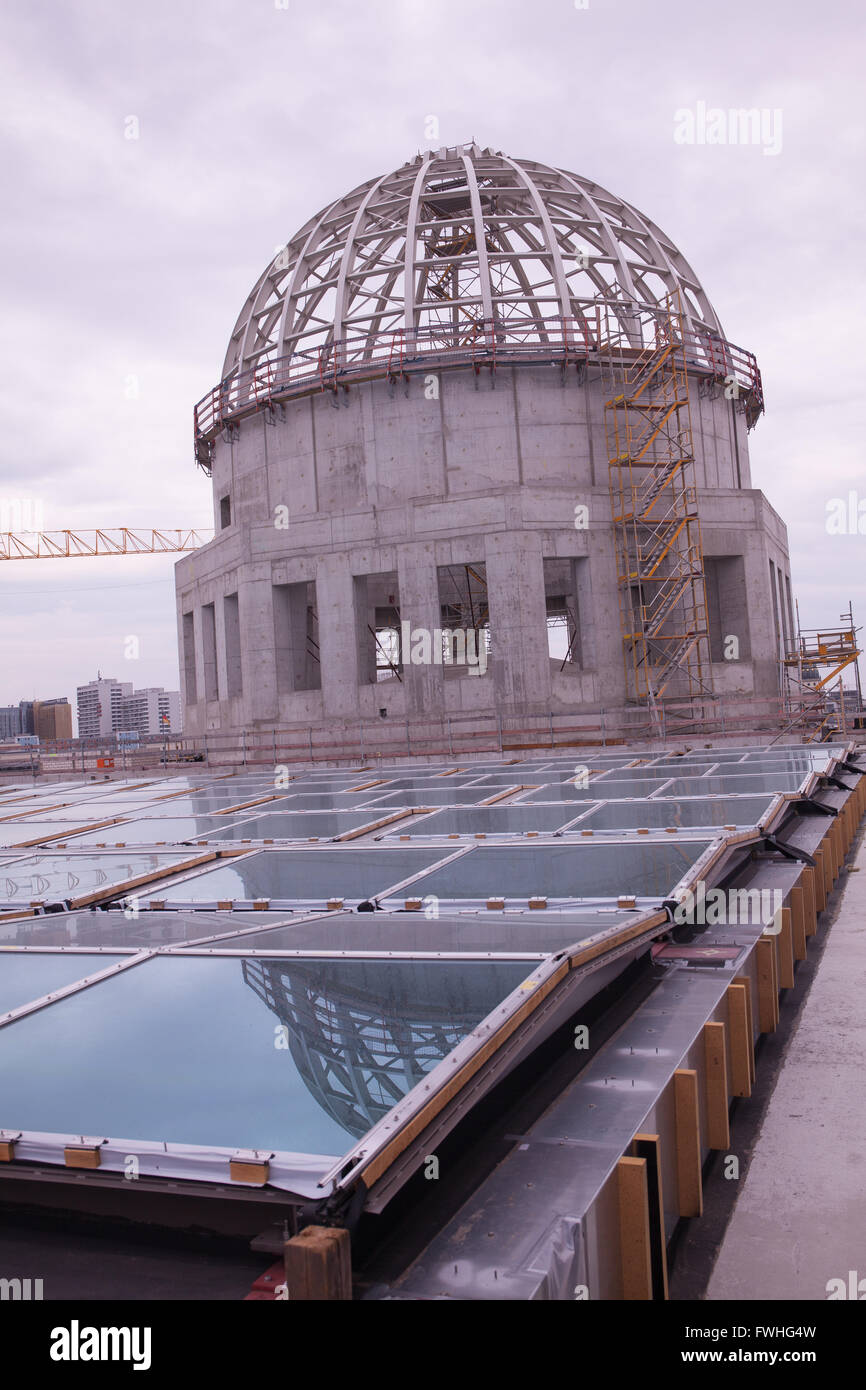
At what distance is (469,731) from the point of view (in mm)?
30109

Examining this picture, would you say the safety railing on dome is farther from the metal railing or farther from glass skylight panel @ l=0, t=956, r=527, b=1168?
glass skylight panel @ l=0, t=956, r=527, b=1168

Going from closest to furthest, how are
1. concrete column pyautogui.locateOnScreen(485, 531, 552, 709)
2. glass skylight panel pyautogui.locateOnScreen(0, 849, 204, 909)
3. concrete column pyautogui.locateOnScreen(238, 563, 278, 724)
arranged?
glass skylight panel pyautogui.locateOnScreen(0, 849, 204, 909), concrete column pyautogui.locateOnScreen(485, 531, 552, 709), concrete column pyautogui.locateOnScreen(238, 563, 278, 724)

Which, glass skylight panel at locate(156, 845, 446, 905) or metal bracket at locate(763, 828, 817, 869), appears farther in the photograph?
metal bracket at locate(763, 828, 817, 869)

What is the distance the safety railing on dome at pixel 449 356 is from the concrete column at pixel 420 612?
18.8 ft

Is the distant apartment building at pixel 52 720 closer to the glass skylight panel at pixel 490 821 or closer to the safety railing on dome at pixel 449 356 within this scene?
the safety railing on dome at pixel 449 356

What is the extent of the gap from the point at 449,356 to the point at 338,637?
29.6ft

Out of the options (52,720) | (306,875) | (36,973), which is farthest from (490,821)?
(52,720)

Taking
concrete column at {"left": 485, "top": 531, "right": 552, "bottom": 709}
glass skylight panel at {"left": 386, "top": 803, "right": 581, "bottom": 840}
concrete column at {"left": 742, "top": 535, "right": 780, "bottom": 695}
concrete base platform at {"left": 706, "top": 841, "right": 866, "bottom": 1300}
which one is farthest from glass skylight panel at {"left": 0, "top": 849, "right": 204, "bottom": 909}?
concrete column at {"left": 742, "top": 535, "right": 780, "bottom": 695}

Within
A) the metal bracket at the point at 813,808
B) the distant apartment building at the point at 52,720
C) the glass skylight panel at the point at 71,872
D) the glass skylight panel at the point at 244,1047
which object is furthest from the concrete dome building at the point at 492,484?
the distant apartment building at the point at 52,720

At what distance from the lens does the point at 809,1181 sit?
512 centimetres

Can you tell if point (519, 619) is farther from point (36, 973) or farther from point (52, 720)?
point (52, 720)

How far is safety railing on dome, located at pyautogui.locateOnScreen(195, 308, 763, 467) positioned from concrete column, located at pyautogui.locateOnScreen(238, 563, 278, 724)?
5781mm

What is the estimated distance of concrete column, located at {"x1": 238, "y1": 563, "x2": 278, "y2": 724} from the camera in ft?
108

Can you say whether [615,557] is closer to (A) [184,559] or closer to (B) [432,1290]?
(A) [184,559]
